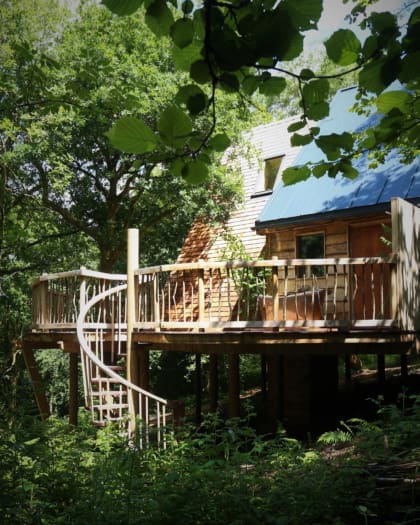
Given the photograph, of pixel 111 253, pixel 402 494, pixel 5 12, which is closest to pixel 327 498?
pixel 402 494

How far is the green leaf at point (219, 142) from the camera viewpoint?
1.96m

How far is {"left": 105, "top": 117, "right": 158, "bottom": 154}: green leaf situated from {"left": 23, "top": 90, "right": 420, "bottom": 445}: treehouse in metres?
5.80

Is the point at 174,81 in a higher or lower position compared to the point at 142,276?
higher

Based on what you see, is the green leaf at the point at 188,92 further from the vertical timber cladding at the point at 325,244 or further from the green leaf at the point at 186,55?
the vertical timber cladding at the point at 325,244

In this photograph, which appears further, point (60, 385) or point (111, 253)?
point (60, 385)

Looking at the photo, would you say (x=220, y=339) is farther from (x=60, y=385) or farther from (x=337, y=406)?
(x=60, y=385)

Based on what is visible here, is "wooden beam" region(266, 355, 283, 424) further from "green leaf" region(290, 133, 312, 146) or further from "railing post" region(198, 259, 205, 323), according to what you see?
"green leaf" region(290, 133, 312, 146)

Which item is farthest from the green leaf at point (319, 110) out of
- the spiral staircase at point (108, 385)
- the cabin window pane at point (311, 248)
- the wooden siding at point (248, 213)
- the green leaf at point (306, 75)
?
the wooden siding at point (248, 213)

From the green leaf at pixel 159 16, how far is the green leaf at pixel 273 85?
1.24 feet

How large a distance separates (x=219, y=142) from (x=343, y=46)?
20.2 inches

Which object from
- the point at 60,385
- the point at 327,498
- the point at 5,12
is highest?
the point at 5,12

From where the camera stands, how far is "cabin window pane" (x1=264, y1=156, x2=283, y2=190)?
17266mm

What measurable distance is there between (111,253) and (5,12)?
9254mm

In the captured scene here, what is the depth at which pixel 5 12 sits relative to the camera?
762 inches
